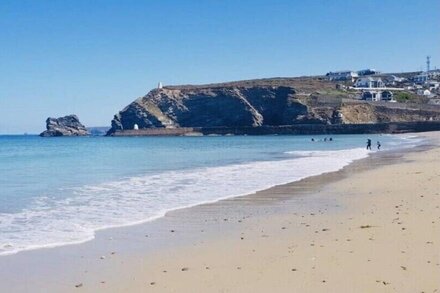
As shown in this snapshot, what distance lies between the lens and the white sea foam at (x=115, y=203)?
9.22 m

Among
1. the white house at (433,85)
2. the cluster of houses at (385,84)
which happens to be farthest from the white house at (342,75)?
the white house at (433,85)

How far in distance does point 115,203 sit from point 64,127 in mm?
162312

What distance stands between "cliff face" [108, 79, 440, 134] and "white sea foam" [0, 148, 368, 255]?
4102 inches

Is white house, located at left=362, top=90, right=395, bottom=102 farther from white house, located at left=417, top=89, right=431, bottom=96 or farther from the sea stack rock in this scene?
the sea stack rock

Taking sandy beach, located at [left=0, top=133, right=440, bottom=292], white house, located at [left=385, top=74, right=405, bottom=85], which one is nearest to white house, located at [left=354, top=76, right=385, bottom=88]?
white house, located at [left=385, top=74, right=405, bottom=85]

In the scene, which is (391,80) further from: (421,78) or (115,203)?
(115,203)

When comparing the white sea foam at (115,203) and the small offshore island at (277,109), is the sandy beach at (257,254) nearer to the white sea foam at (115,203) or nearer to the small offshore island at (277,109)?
the white sea foam at (115,203)

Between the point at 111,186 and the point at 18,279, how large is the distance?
37.5 feet

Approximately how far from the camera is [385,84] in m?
167

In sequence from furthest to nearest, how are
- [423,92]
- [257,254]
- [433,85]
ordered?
[433,85], [423,92], [257,254]

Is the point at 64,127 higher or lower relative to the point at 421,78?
lower

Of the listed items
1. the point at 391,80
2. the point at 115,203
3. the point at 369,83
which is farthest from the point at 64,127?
the point at 115,203

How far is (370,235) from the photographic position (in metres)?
8.34

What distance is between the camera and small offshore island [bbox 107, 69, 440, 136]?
120 metres
